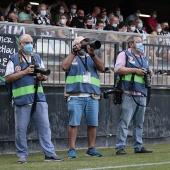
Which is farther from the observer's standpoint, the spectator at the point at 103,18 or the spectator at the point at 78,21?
the spectator at the point at 103,18

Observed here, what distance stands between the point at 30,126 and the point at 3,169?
356cm

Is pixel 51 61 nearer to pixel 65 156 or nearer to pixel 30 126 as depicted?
pixel 30 126

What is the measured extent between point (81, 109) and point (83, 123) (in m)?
2.42

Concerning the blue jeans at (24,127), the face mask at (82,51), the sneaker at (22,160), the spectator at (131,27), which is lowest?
the sneaker at (22,160)

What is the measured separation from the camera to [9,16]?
18266 mm

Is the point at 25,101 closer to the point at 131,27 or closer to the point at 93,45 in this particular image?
the point at 93,45

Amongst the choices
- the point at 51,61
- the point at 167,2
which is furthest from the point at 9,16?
the point at 167,2

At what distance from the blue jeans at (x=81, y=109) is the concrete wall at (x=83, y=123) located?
1765 millimetres

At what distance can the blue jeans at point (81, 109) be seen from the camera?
12.4 meters

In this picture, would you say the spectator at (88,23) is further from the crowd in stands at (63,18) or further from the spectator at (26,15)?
the spectator at (26,15)

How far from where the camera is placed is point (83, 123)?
14852mm

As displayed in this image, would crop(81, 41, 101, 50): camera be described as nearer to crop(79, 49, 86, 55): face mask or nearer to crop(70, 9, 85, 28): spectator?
crop(79, 49, 86, 55): face mask

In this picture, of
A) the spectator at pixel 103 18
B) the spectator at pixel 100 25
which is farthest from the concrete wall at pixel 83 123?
the spectator at pixel 103 18

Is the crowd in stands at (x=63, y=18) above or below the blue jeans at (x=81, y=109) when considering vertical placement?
above
